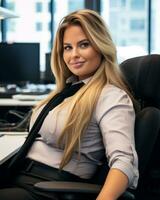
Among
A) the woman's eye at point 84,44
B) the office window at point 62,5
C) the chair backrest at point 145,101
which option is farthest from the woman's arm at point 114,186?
the office window at point 62,5

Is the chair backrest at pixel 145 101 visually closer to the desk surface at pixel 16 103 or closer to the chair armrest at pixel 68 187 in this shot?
the chair armrest at pixel 68 187

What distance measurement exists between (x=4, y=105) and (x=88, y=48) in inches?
72.3

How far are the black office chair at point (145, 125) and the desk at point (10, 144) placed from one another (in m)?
0.41

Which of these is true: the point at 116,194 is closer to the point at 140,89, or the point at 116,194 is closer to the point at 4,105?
the point at 140,89

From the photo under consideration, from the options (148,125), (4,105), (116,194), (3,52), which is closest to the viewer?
(116,194)

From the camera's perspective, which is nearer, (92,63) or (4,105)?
(92,63)

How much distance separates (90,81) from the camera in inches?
62.4

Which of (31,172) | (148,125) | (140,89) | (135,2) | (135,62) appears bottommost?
(31,172)

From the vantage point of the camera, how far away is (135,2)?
6234mm

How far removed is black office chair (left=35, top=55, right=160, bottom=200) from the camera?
1.46 metres

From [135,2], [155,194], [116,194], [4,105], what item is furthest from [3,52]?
[135,2]

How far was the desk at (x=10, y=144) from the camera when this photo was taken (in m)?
1.75

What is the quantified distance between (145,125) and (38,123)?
1.43 feet

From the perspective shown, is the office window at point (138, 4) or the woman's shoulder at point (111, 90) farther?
the office window at point (138, 4)
